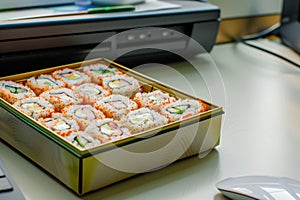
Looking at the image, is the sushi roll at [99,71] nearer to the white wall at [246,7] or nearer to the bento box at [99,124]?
the bento box at [99,124]

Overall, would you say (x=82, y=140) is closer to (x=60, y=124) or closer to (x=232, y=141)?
(x=60, y=124)

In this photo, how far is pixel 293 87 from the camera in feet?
3.78

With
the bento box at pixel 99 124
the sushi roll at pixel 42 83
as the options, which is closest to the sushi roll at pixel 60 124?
the bento box at pixel 99 124

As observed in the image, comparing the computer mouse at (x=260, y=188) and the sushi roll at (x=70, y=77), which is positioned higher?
the sushi roll at (x=70, y=77)

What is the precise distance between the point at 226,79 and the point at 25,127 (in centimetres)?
55

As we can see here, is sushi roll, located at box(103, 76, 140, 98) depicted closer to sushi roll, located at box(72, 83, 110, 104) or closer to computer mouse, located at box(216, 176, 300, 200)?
sushi roll, located at box(72, 83, 110, 104)

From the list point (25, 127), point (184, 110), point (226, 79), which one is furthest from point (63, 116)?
point (226, 79)

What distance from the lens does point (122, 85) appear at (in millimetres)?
913

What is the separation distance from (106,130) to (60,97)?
0.13 meters

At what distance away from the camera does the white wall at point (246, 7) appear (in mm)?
1493

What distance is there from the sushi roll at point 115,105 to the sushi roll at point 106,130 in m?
0.03

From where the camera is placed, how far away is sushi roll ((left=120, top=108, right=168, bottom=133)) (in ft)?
2.53

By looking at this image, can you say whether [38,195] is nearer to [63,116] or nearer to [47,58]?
[63,116]

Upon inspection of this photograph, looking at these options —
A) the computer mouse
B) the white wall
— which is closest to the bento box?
the computer mouse
